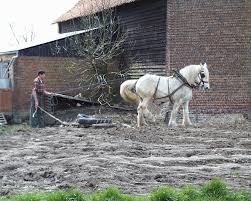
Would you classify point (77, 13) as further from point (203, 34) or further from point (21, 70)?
point (203, 34)

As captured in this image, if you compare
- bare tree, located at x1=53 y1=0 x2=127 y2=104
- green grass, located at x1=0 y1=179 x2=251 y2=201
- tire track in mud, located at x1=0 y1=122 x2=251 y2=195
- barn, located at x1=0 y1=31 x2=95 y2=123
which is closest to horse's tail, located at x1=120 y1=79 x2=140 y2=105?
tire track in mud, located at x1=0 y1=122 x2=251 y2=195

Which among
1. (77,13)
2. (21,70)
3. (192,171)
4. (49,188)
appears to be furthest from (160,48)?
(49,188)

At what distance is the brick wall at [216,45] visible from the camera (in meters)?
18.5

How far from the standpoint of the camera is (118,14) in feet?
76.1

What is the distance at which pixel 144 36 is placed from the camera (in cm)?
2089

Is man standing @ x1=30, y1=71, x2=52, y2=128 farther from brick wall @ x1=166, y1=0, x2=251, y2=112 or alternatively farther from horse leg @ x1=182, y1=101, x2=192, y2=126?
brick wall @ x1=166, y1=0, x2=251, y2=112

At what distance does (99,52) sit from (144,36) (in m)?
2.19

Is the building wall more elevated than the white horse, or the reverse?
the building wall

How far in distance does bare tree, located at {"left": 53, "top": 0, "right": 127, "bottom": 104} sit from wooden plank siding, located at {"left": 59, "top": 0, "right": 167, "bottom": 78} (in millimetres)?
451

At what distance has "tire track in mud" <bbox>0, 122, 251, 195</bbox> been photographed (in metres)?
7.78

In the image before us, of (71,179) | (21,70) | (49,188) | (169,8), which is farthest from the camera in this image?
(21,70)

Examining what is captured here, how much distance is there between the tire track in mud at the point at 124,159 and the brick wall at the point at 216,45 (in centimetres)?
449

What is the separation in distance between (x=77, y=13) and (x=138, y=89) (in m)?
12.0

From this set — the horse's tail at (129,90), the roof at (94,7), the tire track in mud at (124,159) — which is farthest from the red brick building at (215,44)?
the tire track in mud at (124,159)
